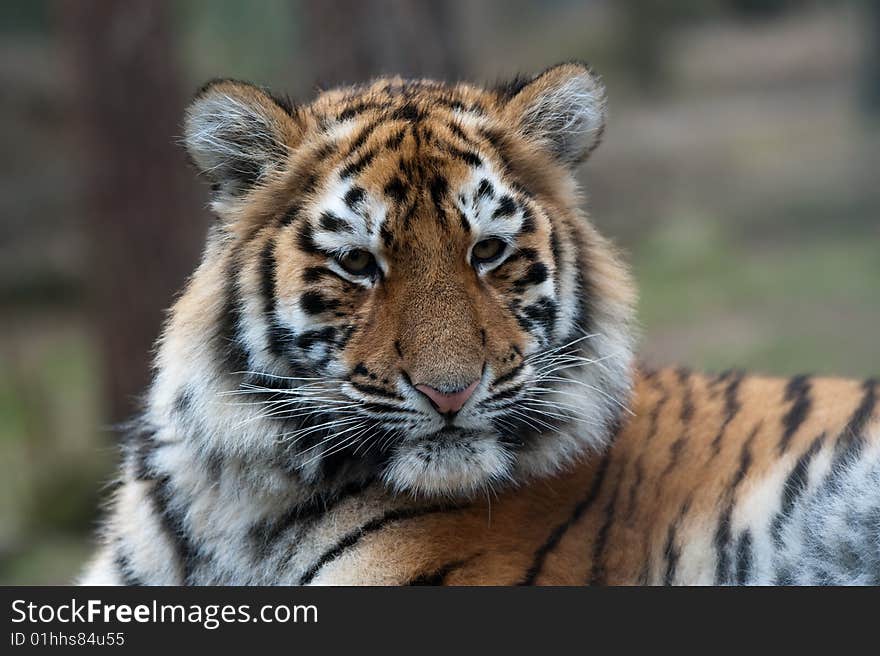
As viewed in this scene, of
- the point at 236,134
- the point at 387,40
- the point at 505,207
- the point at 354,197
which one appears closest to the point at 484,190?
the point at 505,207

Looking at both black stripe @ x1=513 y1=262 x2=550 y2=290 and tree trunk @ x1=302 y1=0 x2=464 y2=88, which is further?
tree trunk @ x1=302 y1=0 x2=464 y2=88

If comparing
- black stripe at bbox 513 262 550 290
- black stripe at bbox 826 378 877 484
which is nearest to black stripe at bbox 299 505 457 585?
black stripe at bbox 513 262 550 290

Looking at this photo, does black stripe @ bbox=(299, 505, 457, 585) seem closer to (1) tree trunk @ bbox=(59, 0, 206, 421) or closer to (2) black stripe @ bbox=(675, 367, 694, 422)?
(2) black stripe @ bbox=(675, 367, 694, 422)

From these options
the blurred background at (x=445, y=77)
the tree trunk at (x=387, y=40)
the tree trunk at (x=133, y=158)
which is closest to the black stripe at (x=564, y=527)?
the blurred background at (x=445, y=77)

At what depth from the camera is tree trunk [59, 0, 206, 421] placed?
7.70 meters

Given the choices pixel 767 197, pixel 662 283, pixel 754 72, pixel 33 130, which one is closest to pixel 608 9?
pixel 754 72

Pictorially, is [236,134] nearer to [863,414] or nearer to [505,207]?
[505,207]

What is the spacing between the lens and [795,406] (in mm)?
3740

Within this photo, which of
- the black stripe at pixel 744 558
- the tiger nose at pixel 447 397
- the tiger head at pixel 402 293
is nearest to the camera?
the tiger nose at pixel 447 397

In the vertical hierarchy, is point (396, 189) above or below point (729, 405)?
above

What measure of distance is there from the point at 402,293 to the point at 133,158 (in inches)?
206

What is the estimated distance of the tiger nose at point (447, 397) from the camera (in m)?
2.90

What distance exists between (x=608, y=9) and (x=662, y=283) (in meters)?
8.81

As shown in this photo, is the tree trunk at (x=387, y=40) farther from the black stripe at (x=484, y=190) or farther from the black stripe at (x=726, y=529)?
the black stripe at (x=726, y=529)
